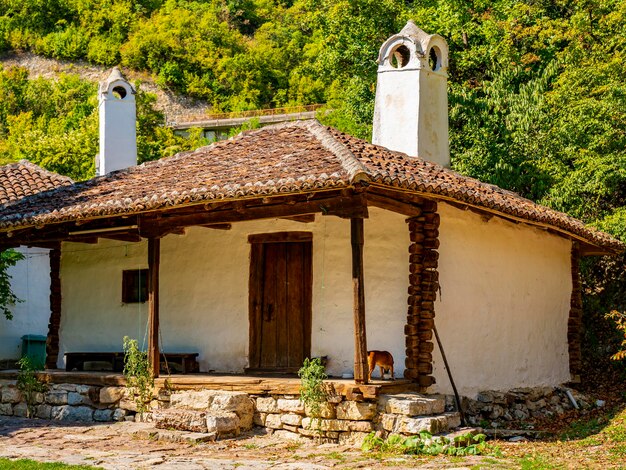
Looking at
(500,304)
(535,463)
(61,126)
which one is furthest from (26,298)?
(61,126)

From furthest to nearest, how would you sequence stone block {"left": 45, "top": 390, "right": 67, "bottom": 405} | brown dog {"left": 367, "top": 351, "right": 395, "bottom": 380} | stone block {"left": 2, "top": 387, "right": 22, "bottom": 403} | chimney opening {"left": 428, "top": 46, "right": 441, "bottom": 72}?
chimney opening {"left": 428, "top": 46, "right": 441, "bottom": 72} → stone block {"left": 2, "top": 387, "right": 22, "bottom": 403} → stone block {"left": 45, "top": 390, "right": 67, "bottom": 405} → brown dog {"left": 367, "top": 351, "right": 395, "bottom": 380}

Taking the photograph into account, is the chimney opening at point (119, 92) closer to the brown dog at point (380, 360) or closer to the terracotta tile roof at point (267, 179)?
the terracotta tile roof at point (267, 179)

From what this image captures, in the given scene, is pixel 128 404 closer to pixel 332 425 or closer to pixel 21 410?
pixel 21 410

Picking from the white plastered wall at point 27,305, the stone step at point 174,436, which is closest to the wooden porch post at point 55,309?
the white plastered wall at point 27,305

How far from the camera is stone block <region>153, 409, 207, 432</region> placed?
10.1m

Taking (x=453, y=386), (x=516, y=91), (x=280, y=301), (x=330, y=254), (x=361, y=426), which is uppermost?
(x=516, y=91)

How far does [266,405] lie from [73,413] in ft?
9.66

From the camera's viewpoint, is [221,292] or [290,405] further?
[221,292]

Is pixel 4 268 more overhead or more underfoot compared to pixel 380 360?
more overhead

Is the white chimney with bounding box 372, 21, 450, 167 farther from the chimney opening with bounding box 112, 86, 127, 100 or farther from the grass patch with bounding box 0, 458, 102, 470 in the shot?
the grass patch with bounding box 0, 458, 102, 470

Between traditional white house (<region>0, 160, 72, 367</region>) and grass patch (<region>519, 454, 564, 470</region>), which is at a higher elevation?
traditional white house (<region>0, 160, 72, 367</region>)

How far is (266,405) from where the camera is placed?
34.3 feet

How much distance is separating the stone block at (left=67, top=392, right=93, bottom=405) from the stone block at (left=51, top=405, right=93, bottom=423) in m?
0.06

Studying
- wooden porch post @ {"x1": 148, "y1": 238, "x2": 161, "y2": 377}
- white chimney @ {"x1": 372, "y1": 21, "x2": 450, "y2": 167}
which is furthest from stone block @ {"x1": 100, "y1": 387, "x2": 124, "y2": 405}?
white chimney @ {"x1": 372, "y1": 21, "x2": 450, "y2": 167}
